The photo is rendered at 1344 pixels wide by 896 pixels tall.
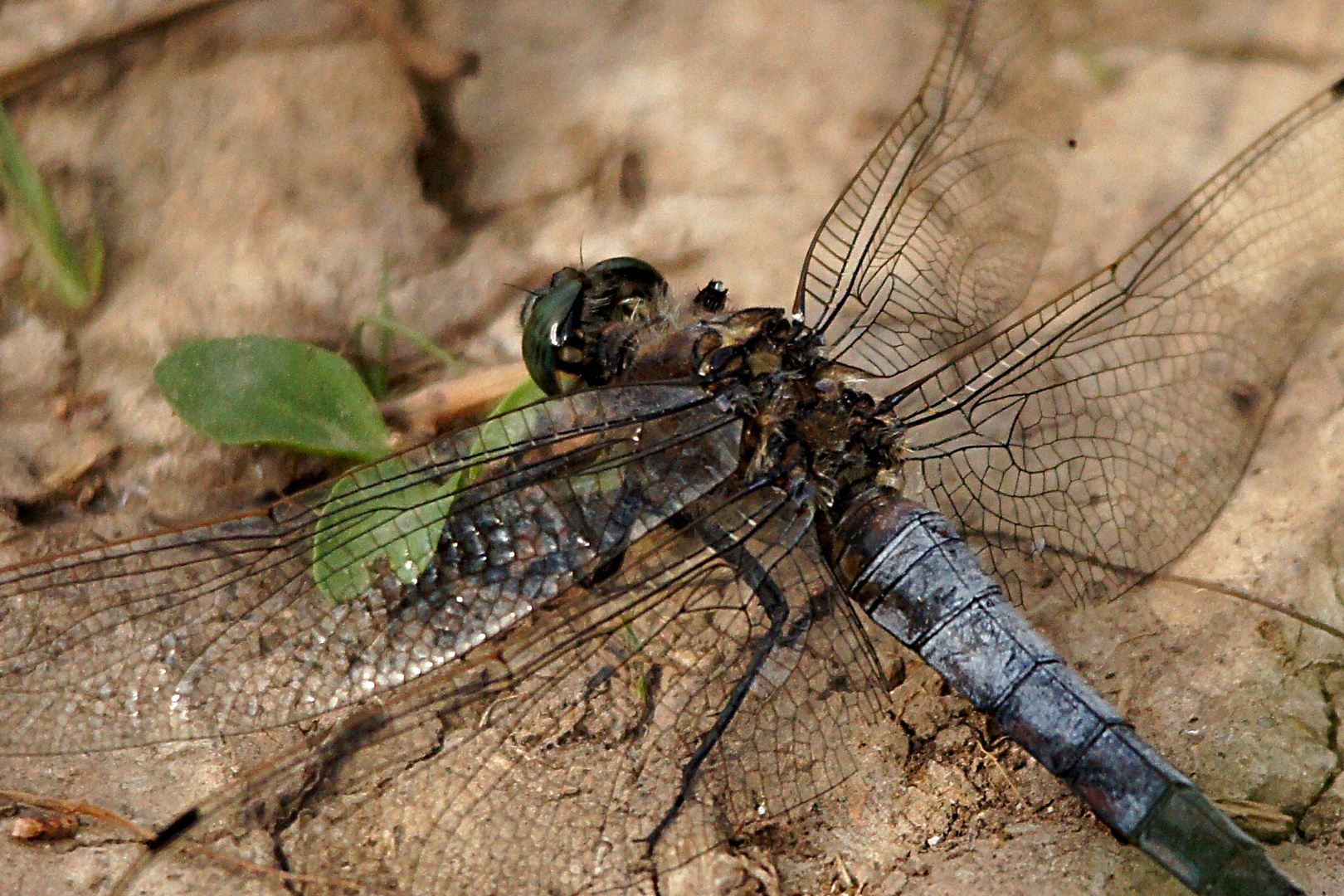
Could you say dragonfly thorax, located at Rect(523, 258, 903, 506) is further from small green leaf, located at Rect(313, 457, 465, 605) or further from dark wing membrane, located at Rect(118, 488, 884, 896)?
small green leaf, located at Rect(313, 457, 465, 605)

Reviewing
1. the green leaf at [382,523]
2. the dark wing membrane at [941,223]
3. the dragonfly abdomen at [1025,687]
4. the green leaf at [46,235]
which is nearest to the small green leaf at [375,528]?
the green leaf at [382,523]

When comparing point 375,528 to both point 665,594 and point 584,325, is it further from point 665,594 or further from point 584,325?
point 584,325

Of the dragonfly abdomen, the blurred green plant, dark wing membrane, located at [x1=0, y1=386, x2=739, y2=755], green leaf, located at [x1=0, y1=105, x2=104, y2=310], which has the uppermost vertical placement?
green leaf, located at [x1=0, y1=105, x2=104, y2=310]

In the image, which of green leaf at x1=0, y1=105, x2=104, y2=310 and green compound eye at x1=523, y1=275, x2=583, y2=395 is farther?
green leaf at x1=0, y1=105, x2=104, y2=310

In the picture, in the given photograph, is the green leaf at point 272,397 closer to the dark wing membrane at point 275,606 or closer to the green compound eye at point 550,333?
the green compound eye at point 550,333

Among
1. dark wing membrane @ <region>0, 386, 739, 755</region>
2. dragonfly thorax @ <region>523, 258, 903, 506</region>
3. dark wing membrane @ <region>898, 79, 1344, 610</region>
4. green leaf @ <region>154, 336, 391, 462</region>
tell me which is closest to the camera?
dark wing membrane @ <region>0, 386, 739, 755</region>

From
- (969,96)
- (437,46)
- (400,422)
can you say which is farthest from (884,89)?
(400,422)

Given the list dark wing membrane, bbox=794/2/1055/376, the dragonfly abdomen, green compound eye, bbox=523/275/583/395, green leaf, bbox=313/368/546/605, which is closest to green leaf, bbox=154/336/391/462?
green compound eye, bbox=523/275/583/395
